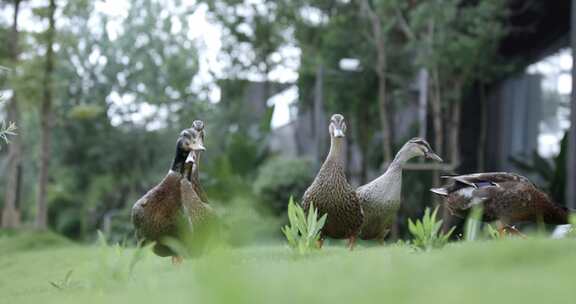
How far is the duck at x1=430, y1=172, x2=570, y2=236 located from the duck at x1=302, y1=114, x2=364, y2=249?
2.24ft

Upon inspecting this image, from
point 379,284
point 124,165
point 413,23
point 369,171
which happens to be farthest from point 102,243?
point 124,165

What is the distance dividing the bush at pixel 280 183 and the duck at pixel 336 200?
925 centimetres

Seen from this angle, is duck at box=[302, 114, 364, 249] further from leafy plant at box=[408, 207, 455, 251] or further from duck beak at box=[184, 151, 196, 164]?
duck beak at box=[184, 151, 196, 164]

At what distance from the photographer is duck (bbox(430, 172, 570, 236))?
14.2 ft

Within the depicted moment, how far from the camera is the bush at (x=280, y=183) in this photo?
1423 cm

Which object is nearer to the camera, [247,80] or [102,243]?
[102,243]

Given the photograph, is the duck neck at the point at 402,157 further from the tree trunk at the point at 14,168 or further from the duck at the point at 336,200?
the tree trunk at the point at 14,168

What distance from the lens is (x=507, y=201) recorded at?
4.32 meters

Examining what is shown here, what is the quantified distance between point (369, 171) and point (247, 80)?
5514 millimetres

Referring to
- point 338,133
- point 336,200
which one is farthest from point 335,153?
point 336,200

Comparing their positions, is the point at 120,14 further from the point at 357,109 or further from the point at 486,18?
the point at 486,18

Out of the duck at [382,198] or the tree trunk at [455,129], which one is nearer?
the duck at [382,198]

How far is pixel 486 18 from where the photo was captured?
1177 cm

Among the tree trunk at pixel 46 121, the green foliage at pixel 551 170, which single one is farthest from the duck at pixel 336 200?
the tree trunk at pixel 46 121
